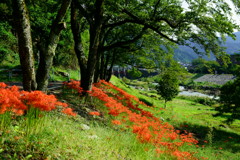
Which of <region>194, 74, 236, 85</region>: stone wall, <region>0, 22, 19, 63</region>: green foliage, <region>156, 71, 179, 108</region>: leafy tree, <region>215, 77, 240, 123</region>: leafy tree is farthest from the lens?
<region>194, 74, 236, 85</region>: stone wall

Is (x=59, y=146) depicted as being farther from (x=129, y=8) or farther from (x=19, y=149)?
(x=129, y=8)

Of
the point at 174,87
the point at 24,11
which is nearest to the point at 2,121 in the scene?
the point at 24,11

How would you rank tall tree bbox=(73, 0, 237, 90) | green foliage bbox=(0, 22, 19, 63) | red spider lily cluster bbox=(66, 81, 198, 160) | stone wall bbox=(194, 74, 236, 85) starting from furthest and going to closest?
stone wall bbox=(194, 74, 236, 85) → green foliage bbox=(0, 22, 19, 63) → tall tree bbox=(73, 0, 237, 90) → red spider lily cluster bbox=(66, 81, 198, 160)

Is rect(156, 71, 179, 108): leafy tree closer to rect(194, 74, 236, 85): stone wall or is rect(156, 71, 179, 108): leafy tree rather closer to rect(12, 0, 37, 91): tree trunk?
rect(12, 0, 37, 91): tree trunk

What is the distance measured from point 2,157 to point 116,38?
19473mm

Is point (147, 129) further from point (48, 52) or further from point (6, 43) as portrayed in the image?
point (6, 43)

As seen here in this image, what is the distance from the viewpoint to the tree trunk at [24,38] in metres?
4.59

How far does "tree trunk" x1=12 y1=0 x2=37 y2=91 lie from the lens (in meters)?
4.59

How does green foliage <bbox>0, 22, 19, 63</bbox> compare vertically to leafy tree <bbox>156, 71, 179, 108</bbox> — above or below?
above

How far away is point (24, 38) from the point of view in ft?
15.5

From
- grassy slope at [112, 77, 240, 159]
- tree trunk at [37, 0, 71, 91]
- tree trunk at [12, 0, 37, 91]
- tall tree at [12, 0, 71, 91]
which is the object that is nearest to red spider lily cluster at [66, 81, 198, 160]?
grassy slope at [112, 77, 240, 159]

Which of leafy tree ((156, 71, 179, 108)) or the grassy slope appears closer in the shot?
the grassy slope

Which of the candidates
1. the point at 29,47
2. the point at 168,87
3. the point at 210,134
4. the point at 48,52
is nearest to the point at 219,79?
the point at 168,87

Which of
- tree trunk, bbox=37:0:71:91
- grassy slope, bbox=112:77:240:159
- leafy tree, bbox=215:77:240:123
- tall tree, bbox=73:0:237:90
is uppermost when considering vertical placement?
tall tree, bbox=73:0:237:90
